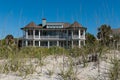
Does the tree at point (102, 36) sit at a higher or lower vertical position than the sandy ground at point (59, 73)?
higher

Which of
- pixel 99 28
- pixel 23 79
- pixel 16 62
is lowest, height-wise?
pixel 23 79

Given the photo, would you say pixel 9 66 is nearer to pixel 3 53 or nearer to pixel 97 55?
pixel 3 53

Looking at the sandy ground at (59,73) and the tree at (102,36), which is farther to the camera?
the tree at (102,36)

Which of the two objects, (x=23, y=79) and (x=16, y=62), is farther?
(x=16, y=62)

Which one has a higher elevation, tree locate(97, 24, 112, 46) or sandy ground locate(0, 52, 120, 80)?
tree locate(97, 24, 112, 46)

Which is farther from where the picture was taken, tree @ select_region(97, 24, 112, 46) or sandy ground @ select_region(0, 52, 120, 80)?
tree @ select_region(97, 24, 112, 46)

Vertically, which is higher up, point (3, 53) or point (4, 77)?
point (3, 53)

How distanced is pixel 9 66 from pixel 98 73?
83.5 inches

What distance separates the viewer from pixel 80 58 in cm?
530

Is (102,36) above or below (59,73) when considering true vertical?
above

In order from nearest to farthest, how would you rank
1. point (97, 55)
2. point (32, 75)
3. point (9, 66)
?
point (32, 75)
point (9, 66)
point (97, 55)

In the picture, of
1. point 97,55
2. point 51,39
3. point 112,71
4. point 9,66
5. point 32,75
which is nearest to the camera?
point 112,71

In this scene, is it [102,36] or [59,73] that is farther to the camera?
[102,36]

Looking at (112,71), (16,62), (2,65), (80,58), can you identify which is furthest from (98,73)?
(2,65)
